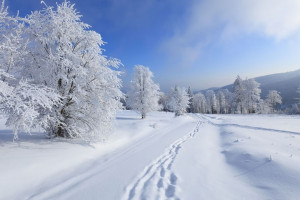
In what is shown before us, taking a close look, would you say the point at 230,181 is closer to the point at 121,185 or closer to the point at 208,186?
the point at 208,186

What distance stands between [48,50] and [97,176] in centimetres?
747

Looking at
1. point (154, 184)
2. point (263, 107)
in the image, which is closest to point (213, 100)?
point (263, 107)

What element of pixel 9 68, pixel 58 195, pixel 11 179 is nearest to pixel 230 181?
pixel 58 195

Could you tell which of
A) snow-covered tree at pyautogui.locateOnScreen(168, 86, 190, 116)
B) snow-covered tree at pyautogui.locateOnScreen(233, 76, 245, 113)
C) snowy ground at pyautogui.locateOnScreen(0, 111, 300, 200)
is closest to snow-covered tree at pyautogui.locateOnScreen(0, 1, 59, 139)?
snowy ground at pyautogui.locateOnScreen(0, 111, 300, 200)

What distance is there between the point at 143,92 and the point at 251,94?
132 ft

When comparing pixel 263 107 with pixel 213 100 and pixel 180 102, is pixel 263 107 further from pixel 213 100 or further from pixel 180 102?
pixel 180 102

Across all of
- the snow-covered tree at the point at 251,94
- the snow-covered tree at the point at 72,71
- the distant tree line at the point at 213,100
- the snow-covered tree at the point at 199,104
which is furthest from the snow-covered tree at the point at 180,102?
the snow-covered tree at the point at 199,104

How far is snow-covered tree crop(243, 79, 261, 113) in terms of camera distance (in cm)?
4943

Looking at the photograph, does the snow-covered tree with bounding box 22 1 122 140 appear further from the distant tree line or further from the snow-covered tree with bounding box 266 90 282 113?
the snow-covered tree with bounding box 266 90 282 113

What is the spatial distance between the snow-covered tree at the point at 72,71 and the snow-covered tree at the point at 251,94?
174ft

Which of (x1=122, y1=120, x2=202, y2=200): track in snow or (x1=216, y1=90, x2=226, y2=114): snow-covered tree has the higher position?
(x1=216, y1=90, x2=226, y2=114): snow-covered tree

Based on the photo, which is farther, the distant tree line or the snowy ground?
the distant tree line

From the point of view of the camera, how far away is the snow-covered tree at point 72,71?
8422mm

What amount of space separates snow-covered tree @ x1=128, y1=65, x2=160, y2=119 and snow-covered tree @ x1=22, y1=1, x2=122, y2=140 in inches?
729
